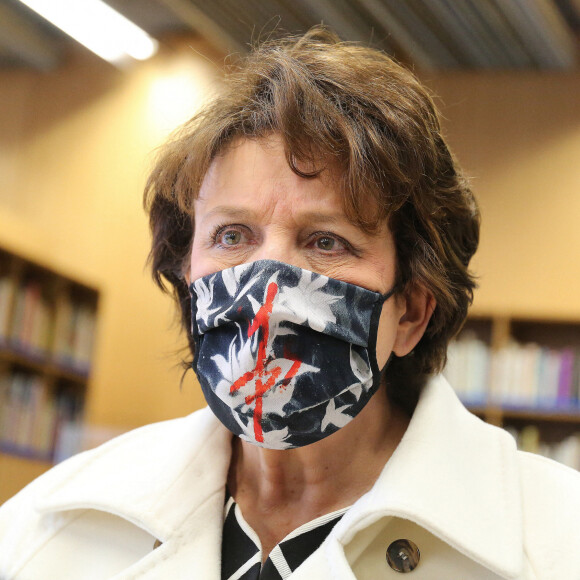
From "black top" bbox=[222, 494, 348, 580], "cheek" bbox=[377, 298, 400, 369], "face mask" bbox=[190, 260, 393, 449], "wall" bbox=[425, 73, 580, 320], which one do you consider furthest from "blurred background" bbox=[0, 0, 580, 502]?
"black top" bbox=[222, 494, 348, 580]

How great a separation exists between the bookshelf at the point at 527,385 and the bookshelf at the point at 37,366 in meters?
2.12

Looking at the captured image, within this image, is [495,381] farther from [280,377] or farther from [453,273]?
[280,377]

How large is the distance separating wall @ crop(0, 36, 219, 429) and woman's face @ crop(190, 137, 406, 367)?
4059 mm

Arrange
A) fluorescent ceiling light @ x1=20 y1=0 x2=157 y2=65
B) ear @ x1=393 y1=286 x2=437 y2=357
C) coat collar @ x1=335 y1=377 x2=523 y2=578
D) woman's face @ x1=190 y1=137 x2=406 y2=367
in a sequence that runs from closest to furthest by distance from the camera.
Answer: coat collar @ x1=335 y1=377 x2=523 y2=578 < woman's face @ x1=190 y1=137 x2=406 y2=367 < ear @ x1=393 y1=286 x2=437 y2=357 < fluorescent ceiling light @ x1=20 y1=0 x2=157 y2=65

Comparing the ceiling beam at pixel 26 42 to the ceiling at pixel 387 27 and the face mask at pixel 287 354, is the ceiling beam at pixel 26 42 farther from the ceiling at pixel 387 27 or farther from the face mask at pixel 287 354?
the face mask at pixel 287 354

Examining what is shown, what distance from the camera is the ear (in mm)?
1574

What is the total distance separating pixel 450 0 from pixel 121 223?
3790 mm

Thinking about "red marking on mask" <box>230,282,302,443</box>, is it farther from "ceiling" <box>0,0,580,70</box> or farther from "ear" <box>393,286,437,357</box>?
"ceiling" <box>0,0,580,70</box>

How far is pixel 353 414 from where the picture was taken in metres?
1.42

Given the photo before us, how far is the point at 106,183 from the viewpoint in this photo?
5.87 metres

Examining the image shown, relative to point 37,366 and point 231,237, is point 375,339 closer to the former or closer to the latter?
point 231,237

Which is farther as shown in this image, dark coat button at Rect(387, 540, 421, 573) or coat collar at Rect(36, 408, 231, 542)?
coat collar at Rect(36, 408, 231, 542)

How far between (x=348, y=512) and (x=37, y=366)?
360 centimetres

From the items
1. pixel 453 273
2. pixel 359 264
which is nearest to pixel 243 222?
pixel 359 264
